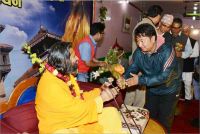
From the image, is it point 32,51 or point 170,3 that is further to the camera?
point 170,3

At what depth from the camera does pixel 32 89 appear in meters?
3.41

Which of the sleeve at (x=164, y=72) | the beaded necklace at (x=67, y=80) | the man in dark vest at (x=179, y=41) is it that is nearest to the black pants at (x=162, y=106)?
the sleeve at (x=164, y=72)

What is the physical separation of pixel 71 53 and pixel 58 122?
25.5 inches

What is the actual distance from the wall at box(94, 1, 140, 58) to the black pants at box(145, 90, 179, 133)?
9.53ft

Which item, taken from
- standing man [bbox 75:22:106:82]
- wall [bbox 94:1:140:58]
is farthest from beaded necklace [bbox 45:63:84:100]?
wall [bbox 94:1:140:58]

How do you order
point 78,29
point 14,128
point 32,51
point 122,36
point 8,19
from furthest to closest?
point 122,36
point 78,29
point 32,51
point 8,19
point 14,128

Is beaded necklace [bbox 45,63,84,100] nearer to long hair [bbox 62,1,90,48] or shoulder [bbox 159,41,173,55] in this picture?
shoulder [bbox 159,41,173,55]

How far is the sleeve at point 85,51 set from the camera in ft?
13.1

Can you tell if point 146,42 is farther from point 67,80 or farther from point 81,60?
point 81,60

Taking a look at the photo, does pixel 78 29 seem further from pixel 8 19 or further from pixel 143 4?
pixel 143 4

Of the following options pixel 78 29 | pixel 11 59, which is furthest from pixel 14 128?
pixel 78 29

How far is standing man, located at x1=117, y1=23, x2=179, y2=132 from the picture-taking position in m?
2.88

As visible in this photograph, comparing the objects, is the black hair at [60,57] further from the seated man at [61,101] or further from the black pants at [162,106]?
the black pants at [162,106]

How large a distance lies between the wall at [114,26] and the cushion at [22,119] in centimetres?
365
